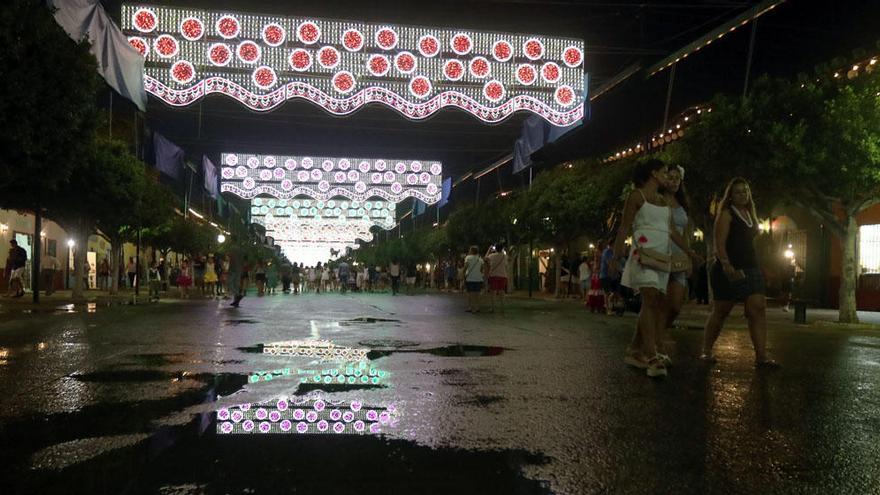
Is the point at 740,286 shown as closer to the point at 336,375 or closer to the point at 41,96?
the point at 336,375

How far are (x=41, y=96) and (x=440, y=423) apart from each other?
471 inches

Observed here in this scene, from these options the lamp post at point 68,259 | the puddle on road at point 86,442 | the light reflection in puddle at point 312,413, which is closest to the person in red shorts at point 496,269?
the light reflection in puddle at point 312,413

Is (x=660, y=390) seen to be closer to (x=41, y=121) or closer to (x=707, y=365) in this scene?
(x=707, y=365)

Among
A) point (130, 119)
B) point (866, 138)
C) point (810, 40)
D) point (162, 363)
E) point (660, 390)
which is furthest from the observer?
point (130, 119)

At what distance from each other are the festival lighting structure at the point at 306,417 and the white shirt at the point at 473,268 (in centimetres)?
1191

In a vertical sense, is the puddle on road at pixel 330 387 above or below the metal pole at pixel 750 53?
below

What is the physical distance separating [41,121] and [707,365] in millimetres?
12139

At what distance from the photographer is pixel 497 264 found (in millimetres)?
16766

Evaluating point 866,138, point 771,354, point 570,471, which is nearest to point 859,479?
point 570,471

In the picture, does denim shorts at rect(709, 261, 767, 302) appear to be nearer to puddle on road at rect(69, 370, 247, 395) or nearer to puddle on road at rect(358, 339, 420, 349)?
puddle on road at rect(358, 339, 420, 349)

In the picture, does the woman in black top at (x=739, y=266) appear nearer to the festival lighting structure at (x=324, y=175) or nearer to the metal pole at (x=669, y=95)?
the metal pole at (x=669, y=95)

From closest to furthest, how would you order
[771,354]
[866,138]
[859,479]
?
[859,479] → [771,354] → [866,138]

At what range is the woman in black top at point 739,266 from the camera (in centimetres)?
671

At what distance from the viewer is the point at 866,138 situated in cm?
1280
